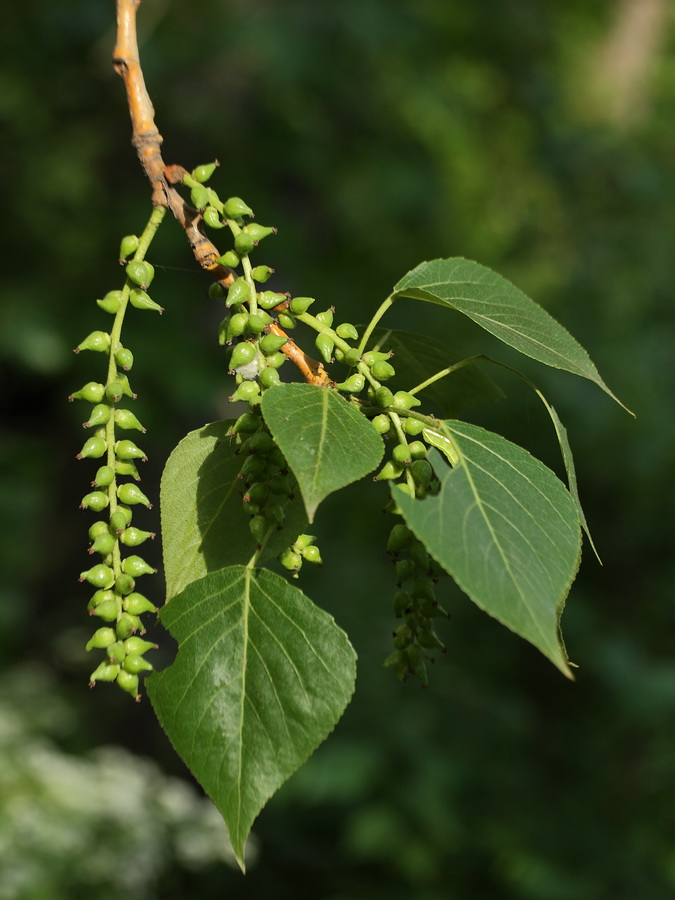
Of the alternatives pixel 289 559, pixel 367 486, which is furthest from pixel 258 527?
pixel 367 486

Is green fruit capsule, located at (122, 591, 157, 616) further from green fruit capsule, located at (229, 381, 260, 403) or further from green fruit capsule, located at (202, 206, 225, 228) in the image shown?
green fruit capsule, located at (202, 206, 225, 228)

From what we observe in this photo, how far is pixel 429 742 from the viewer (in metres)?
3.40

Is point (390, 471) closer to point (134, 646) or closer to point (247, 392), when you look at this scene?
point (247, 392)

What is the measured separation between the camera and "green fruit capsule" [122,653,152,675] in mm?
727

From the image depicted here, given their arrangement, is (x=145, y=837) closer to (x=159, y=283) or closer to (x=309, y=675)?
(x=159, y=283)

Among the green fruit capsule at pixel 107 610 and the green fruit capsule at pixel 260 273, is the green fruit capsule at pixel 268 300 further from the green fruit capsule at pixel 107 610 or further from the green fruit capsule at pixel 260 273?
the green fruit capsule at pixel 107 610

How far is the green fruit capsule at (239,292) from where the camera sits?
701 mm

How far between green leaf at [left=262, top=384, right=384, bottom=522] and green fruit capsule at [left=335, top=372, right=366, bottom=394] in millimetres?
43

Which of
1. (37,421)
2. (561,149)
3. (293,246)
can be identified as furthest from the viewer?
(561,149)

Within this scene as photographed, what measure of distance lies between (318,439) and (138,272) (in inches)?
8.9

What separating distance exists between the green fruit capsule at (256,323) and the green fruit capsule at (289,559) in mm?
165

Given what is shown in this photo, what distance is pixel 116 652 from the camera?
731 millimetres

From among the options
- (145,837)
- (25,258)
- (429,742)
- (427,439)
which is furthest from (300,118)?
(427,439)

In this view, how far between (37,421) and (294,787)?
80.4 inches
